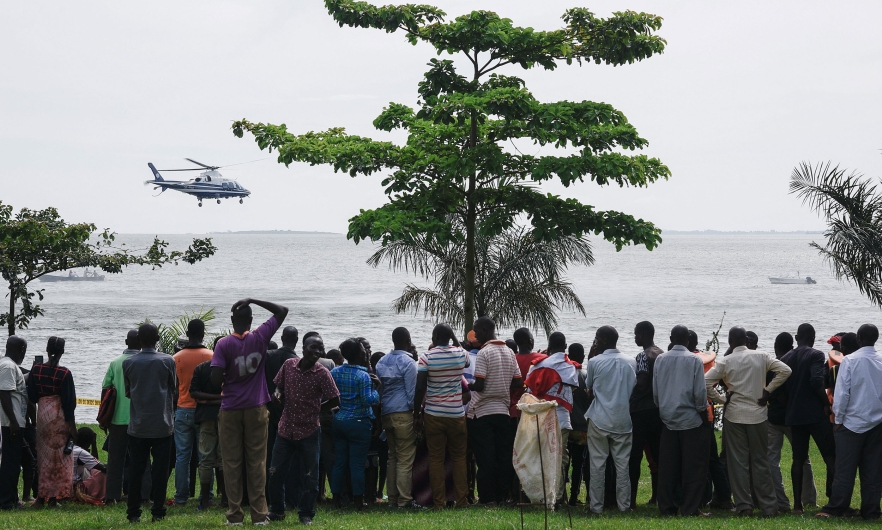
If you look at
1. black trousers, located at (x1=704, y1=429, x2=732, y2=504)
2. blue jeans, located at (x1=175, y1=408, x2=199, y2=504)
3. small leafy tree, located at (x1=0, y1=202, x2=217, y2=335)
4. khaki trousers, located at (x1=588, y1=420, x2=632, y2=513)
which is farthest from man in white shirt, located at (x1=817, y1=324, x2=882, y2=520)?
small leafy tree, located at (x1=0, y1=202, x2=217, y2=335)

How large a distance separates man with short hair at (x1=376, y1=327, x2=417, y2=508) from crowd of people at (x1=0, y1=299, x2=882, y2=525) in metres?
0.02

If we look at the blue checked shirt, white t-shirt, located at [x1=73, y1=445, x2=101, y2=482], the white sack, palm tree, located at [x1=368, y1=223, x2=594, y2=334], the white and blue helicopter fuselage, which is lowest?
white t-shirt, located at [x1=73, y1=445, x2=101, y2=482]

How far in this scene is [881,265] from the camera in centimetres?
1733

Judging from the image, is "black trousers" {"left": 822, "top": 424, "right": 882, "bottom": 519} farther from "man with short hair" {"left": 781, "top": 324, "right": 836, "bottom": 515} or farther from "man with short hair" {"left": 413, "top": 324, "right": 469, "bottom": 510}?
"man with short hair" {"left": 413, "top": 324, "right": 469, "bottom": 510}

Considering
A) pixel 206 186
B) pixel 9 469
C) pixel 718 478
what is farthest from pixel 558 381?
pixel 206 186

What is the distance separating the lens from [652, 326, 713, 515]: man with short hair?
980cm

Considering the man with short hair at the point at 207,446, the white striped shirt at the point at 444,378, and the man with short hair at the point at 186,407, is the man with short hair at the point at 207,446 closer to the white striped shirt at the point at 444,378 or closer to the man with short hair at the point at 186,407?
the man with short hair at the point at 186,407

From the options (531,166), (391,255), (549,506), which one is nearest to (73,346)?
(391,255)

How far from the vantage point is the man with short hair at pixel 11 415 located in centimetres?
1005

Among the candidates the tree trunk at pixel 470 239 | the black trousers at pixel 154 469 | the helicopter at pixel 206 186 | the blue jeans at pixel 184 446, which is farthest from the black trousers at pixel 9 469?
the helicopter at pixel 206 186

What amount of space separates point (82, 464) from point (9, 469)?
833 millimetres

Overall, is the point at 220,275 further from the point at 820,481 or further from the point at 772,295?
the point at 820,481

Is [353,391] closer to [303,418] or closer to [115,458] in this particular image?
[303,418]

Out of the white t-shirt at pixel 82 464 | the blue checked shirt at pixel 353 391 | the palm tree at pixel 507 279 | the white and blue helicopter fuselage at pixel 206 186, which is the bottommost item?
the white t-shirt at pixel 82 464
